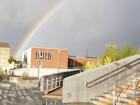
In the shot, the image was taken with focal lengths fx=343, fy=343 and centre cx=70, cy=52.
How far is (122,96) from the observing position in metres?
16.1

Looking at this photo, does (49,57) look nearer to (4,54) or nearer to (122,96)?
(4,54)

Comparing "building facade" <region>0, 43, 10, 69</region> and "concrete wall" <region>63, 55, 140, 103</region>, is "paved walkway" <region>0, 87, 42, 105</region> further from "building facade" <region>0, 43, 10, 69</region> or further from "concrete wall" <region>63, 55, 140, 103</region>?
"building facade" <region>0, 43, 10, 69</region>

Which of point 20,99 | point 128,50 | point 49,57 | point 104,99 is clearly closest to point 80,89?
point 104,99

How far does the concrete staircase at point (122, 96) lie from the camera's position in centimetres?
1511

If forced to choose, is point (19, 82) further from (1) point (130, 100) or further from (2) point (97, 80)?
(1) point (130, 100)

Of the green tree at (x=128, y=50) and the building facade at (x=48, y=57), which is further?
the building facade at (x=48, y=57)

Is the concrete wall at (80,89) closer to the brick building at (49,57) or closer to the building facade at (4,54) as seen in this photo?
the brick building at (49,57)

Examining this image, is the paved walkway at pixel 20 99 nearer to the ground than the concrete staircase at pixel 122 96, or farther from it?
nearer to the ground

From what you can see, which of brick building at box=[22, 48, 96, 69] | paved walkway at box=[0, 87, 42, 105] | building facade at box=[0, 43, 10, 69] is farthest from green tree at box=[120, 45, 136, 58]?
building facade at box=[0, 43, 10, 69]

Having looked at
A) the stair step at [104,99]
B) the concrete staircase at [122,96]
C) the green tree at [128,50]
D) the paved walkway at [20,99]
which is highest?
the green tree at [128,50]

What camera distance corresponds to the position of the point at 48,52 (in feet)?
383

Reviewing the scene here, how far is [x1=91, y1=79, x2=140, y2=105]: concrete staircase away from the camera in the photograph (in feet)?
49.6

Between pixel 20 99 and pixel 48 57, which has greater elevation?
pixel 48 57

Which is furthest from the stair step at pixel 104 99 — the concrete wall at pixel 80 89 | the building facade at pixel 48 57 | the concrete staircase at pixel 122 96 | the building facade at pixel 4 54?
the building facade at pixel 4 54
